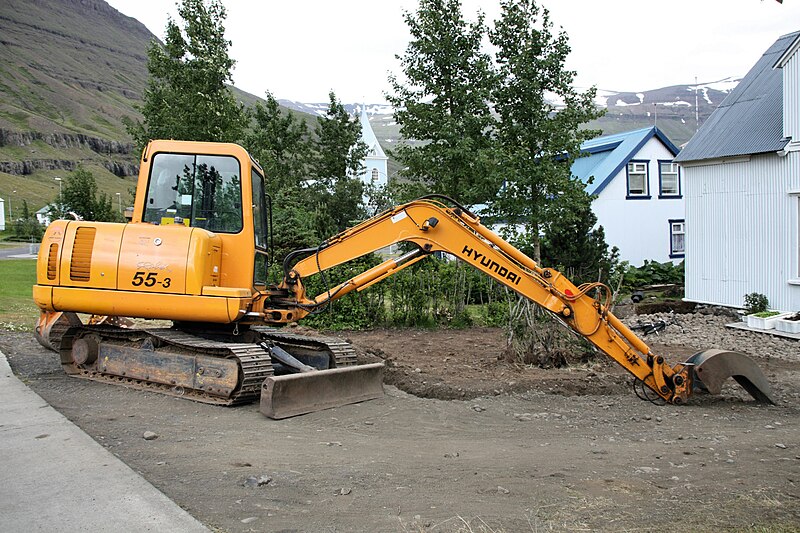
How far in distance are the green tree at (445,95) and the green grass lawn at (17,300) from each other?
10.2 metres

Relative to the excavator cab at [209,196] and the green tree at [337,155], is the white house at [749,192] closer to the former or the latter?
the excavator cab at [209,196]

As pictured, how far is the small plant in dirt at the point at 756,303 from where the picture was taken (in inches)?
665

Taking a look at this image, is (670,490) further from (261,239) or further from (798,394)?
(261,239)

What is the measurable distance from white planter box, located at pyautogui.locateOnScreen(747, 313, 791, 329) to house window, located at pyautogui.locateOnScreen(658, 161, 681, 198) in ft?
49.9

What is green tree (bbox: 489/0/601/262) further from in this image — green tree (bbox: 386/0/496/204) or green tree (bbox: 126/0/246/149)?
green tree (bbox: 126/0/246/149)

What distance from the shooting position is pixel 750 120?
60.4 feet

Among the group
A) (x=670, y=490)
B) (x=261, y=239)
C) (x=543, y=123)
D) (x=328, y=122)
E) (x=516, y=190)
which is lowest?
(x=670, y=490)

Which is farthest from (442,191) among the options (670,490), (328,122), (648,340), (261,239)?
(328,122)

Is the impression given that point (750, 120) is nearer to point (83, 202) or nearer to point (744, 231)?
point (744, 231)

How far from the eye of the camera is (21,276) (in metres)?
29.2

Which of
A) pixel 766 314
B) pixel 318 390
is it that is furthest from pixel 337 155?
pixel 318 390

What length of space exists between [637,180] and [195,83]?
1938cm

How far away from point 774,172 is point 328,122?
27587 mm

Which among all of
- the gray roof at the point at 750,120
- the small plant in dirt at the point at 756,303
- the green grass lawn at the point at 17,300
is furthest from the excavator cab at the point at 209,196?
the gray roof at the point at 750,120
